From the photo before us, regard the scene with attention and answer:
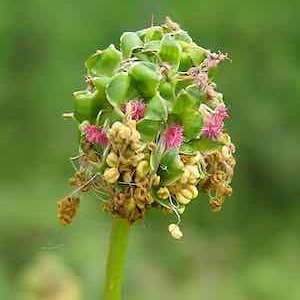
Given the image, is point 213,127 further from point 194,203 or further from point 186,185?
point 194,203

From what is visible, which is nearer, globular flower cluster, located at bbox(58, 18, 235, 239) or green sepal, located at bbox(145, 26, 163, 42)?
globular flower cluster, located at bbox(58, 18, 235, 239)

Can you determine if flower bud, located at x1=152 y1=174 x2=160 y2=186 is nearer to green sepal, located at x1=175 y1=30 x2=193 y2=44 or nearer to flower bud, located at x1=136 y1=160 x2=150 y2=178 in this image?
flower bud, located at x1=136 y1=160 x2=150 y2=178

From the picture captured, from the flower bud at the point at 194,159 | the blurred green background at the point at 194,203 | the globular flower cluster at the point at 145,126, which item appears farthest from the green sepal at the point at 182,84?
the blurred green background at the point at 194,203

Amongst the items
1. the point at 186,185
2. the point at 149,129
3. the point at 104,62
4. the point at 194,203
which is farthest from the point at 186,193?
the point at 194,203

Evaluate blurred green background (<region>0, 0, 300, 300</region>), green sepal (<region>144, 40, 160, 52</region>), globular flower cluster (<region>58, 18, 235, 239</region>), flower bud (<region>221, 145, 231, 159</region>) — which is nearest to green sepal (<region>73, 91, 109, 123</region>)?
globular flower cluster (<region>58, 18, 235, 239</region>)

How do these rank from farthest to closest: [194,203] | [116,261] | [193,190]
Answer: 1. [194,203]
2. [193,190]
3. [116,261]

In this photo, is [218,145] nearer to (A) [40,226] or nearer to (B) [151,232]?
(A) [40,226]

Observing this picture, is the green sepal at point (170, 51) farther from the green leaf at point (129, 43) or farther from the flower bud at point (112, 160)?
the flower bud at point (112, 160)
